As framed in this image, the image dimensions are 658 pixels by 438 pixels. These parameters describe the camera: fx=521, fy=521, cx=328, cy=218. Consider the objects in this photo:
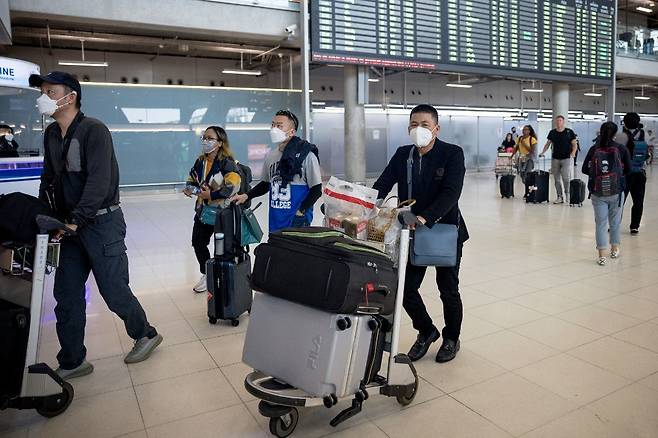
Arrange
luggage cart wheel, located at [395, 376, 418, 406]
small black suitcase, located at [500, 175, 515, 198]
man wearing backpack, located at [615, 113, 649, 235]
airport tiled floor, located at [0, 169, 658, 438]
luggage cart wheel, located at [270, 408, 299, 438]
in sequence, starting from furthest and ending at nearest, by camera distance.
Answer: small black suitcase, located at [500, 175, 515, 198] < man wearing backpack, located at [615, 113, 649, 235] < luggage cart wheel, located at [395, 376, 418, 406] < airport tiled floor, located at [0, 169, 658, 438] < luggage cart wheel, located at [270, 408, 299, 438]

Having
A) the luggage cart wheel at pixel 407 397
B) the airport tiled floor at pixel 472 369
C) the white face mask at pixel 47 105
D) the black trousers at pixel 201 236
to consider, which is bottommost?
the airport tiled floor at pixel 472 369

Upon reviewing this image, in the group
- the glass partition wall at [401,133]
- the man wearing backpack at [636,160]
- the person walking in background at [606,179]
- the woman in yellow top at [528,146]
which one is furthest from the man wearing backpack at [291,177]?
the glass partition wall at [401,133]

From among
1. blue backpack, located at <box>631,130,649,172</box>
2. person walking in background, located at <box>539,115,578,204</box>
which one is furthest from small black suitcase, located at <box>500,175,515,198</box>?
blue backpack, located at <box>631,130,649,172</box>

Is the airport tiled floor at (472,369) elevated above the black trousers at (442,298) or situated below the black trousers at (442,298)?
below

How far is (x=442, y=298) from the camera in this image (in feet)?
9.40

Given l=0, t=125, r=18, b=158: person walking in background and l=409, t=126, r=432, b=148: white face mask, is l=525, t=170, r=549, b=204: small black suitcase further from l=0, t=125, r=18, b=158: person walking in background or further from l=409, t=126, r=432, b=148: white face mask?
l=0, t=125, r=18, b=158: person walking in background

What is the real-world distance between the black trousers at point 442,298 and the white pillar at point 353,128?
8.15 meters

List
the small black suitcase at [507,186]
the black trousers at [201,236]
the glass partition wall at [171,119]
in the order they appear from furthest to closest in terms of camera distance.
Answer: the glass partition wall at [171,119] → the small black suitcase at [507,186] → the black trousers at [201,236]

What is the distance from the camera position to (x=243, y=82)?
16.7 m

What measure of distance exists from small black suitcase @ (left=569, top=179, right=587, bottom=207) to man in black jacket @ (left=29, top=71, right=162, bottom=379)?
327 inches

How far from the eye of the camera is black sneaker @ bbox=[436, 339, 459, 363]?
9.39ft

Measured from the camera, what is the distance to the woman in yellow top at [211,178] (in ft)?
12.4

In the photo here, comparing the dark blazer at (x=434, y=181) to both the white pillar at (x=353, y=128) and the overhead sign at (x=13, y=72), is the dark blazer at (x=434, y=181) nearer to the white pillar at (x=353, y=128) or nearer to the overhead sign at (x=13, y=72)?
the overhead sign at (x=13, y=72)

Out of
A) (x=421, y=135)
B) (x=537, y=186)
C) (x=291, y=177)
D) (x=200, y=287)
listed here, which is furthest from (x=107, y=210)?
(x=537, y=186)
